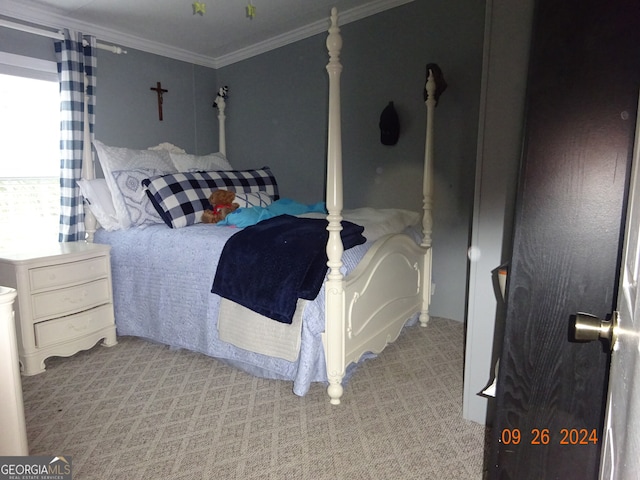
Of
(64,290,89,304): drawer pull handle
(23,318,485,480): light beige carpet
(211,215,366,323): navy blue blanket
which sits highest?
(211,215,366,323): navy blue blanket

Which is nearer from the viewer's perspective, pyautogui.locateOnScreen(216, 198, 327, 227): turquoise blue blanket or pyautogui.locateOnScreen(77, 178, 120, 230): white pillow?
pyautogui.locateOnScreen(216, 198, 327, 227): turquoise blue blanket

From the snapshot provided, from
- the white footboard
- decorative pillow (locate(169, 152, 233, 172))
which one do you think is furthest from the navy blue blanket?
decorative pillow (locate(169, 152, 233, 172))

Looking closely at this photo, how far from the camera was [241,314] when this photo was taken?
7.01ft

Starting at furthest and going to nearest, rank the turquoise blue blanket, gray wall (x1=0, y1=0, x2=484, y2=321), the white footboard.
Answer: gray wall (x1=0, y1=0, x2=484, y2=321) < the turquoise blue blanket < the white footboard

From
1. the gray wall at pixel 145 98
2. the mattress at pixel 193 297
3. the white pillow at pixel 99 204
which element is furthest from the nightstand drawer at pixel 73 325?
the gray wall at pixel 145 98

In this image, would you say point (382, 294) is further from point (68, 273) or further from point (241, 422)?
point (68, 273)

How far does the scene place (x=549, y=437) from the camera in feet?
3.01

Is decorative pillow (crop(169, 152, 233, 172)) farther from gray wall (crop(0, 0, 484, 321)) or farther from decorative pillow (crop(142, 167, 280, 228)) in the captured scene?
gray wall (crop(0, 0, 484, 321))

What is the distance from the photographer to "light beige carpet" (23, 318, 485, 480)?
5.08 ft

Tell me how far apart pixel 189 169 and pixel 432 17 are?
80.7 inches

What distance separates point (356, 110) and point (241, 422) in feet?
7.93

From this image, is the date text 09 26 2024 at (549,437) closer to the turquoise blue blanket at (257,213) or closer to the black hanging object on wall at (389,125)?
the turquoise blue blanket at (257,213)

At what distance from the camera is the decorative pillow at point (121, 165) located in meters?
2.73

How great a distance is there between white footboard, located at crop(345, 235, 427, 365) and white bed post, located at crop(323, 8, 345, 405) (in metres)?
0.07
